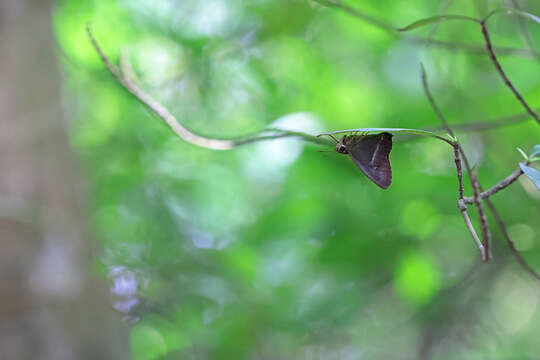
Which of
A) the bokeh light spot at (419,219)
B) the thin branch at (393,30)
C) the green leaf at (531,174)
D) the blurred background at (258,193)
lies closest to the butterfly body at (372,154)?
the green leaf at (531,174)

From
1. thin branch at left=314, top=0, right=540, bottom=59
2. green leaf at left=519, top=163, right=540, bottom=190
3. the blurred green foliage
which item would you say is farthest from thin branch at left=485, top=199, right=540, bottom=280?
the blurred green foliage

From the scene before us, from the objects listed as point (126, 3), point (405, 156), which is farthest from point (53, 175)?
point (405, 156)

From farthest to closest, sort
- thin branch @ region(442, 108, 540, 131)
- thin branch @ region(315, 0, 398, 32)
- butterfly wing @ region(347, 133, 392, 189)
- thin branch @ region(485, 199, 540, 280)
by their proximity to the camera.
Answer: thin branch @ region(442, 108, 540, 131) → thin branch @ region(315, 0, 398, 32) → thin branch @ region(485, 199, 540, 280) → butterfly wing @ region(347, 133, 392, 189)

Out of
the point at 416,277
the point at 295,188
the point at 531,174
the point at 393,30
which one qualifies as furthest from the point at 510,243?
the point at 295,188

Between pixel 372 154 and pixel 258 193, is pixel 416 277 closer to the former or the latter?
pixel 258 193

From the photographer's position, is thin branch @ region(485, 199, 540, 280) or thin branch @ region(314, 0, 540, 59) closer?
thin branch @ region(485, 199, 540, 280)

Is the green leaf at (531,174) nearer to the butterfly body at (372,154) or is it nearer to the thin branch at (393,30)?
the butterfly body at (372,154)

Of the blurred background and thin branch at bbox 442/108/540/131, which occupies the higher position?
thin branch at bbox 442/108/540/131

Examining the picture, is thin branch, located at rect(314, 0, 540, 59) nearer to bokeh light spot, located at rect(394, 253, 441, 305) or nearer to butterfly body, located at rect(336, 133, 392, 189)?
butterfly body, located at rect(336, 133, 392, 189)
